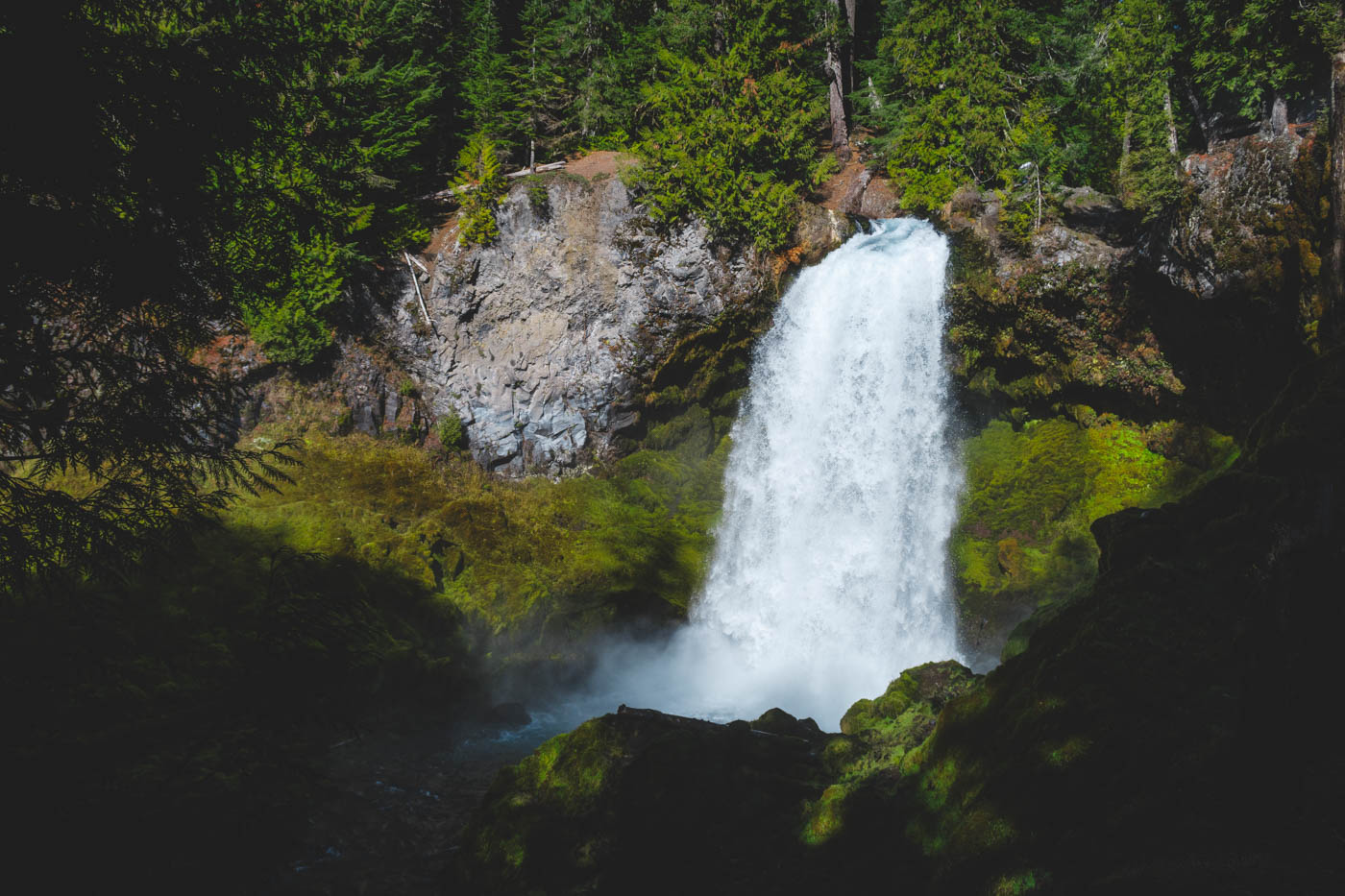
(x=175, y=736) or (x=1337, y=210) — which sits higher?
(x=1337, y=210)

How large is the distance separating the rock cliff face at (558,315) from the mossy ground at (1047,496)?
721 centimetres

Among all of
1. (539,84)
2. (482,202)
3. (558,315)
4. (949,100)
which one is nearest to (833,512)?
(558,315)

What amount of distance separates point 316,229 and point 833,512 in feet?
42.4

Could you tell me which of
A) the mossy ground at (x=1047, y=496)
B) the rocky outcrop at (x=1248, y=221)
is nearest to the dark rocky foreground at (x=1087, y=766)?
the rocky outcrop at (x=1248, y=221)

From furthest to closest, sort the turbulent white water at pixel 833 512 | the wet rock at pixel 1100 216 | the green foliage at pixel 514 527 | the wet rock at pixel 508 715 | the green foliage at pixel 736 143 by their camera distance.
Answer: the green foliage at pixel 736 143
the wet rock at pixel 1100 216
the turbulent white water at pixel 833 512
the green foliage at pixel 514 527
the wet rock at pixel 508 715

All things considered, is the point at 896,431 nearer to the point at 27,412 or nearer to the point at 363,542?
the point at 363,542

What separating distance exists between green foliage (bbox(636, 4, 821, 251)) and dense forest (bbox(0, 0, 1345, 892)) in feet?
0.32

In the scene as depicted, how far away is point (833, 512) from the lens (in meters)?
15.1

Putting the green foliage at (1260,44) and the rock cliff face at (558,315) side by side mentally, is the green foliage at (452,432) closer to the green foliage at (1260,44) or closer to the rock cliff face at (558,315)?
the rock cliff face at (558,315)

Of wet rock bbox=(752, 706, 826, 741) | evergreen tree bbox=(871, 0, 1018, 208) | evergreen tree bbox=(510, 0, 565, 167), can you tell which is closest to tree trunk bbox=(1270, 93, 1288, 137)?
evergreen tree bbox=(871, 0, 1018, 208)

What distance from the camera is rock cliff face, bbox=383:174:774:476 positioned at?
1700cm

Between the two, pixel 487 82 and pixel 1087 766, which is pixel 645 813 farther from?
pixel 487 82

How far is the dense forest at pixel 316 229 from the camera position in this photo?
292 centimetres

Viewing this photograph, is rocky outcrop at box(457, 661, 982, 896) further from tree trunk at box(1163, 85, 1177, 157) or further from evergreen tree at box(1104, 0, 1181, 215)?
tree trunk at box(1163, 85, 1177, 157)
